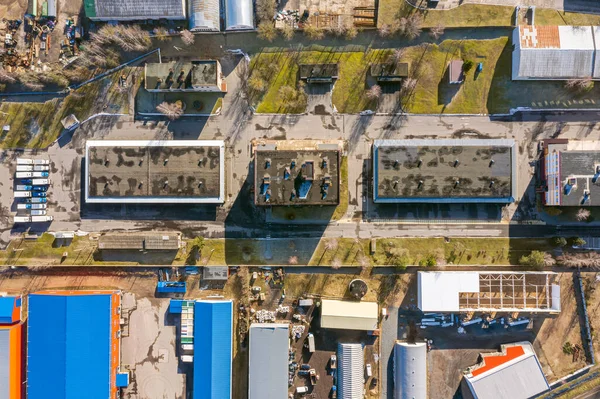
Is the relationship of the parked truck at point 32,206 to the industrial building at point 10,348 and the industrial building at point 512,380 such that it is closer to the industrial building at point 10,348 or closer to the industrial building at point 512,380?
the industrial building at point 10,348

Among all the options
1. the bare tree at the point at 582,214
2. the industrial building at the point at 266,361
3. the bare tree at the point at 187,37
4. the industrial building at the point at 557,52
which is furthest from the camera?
the bare tree at the point at 187,37

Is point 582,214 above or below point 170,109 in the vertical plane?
below

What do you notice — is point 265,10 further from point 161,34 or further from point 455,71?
point 455,71

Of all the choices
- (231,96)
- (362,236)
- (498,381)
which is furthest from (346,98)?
(498,381)

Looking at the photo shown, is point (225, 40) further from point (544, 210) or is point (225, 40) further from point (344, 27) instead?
point (544, 210)

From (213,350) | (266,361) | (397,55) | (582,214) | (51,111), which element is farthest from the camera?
(51,111)

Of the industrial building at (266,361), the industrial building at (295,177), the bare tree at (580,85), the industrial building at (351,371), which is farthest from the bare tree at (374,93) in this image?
the industrial building at (351,371)

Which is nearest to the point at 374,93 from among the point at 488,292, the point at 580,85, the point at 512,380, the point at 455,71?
the point at 455,71
